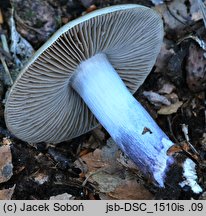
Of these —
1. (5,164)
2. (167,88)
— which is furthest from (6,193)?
(167,88)

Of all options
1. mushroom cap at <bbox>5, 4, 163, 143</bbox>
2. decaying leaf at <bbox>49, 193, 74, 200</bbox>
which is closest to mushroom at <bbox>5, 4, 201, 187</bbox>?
mushroom cap at <bbox>5, 4, 163, 143</bbox>

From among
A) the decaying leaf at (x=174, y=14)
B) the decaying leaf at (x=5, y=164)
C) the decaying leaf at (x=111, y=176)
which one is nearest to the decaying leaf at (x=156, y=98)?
the decaying leaf at (x=111, y=176)

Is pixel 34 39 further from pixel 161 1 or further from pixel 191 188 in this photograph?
pixel 191 188

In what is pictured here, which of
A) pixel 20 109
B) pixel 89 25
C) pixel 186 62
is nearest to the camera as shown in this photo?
pixel 89 25

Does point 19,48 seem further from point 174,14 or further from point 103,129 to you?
point 174,14

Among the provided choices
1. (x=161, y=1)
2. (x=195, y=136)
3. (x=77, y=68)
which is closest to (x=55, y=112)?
(x=77, y=68)

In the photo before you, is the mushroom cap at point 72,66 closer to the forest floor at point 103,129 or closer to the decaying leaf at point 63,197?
the forest floor at point 103,129

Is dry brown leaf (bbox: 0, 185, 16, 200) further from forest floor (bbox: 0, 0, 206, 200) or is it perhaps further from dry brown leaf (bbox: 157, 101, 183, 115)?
dry brown leaf (bbox: 157, 101, 183, 115)
